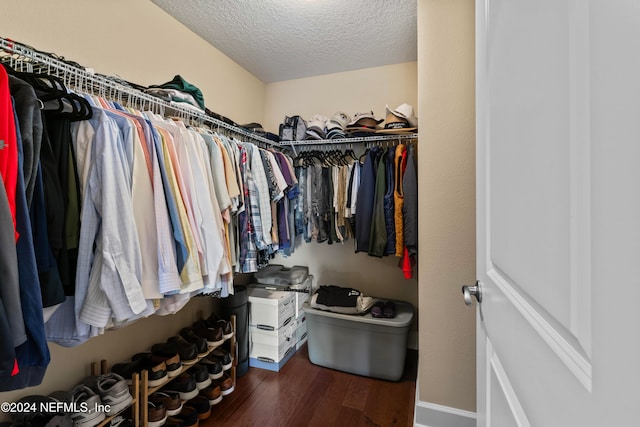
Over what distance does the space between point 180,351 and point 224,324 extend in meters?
0.34

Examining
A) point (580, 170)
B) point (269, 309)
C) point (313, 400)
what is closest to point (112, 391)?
point (269, 309)

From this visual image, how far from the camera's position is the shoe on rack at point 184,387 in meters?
1.49

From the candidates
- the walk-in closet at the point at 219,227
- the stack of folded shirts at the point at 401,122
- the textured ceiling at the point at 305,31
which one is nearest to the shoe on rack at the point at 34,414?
the walk-in closet at the point at 219,227

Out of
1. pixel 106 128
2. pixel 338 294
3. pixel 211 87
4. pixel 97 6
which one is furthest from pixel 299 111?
pixel 106 128

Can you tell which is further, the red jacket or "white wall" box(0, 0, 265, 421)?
"white wall" box(0, 0, 265, 421)

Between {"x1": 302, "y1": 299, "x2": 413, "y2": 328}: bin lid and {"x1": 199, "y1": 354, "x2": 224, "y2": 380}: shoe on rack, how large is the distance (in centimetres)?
69

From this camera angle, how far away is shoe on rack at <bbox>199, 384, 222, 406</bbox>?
63.4 inches

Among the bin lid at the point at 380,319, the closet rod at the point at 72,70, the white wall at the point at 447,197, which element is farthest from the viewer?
the bin lid at the point at 380,319

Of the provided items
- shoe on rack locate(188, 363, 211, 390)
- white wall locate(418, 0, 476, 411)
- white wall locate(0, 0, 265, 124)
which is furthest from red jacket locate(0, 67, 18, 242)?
white wall locate(418, 0, 476, 411)

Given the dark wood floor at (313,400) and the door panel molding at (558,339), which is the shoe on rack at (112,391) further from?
the door panel molding at (558,339)

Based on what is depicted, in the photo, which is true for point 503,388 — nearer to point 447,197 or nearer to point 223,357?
point 447,197

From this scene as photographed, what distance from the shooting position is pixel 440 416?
138cm

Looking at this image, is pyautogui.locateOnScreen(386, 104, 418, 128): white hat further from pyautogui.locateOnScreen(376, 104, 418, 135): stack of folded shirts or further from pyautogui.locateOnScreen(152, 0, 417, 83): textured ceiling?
pyautogui.locateOnScreen(152, 0, 417, 83): textured ceiling

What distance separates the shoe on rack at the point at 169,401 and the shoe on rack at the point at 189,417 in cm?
6
